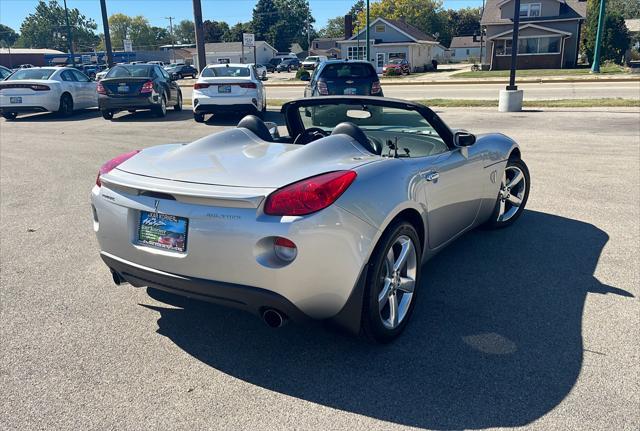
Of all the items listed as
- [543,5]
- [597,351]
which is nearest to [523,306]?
[597,351]

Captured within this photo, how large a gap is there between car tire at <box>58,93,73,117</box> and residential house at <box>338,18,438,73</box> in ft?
145

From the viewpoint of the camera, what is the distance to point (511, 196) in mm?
5770

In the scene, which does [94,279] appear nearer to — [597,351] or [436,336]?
[436,336]

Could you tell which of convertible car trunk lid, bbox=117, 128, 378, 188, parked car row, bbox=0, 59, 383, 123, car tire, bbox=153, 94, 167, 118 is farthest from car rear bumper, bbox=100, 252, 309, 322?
car tire, bbox=153, 94, 167, 118

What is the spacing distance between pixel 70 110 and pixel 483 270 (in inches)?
630

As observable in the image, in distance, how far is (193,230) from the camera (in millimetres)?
2986

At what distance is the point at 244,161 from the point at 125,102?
510 inches

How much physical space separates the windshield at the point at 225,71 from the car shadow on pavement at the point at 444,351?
1181 cm

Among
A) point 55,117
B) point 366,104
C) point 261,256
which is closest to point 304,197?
point 261,256

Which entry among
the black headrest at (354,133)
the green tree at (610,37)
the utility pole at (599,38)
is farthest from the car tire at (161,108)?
the green tree at (610,37)

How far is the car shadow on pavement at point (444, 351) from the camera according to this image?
2.84 meters

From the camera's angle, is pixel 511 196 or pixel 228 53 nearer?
pixel 511 196

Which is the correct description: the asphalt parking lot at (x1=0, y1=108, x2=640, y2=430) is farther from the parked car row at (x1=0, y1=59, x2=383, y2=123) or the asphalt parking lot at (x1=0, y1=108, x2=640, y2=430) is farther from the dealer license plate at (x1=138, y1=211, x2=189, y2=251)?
the parked car row at (x1=0, y1=59, x2=383, y2=123)

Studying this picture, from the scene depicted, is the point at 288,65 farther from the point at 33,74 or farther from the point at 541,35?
the point at 33,74
